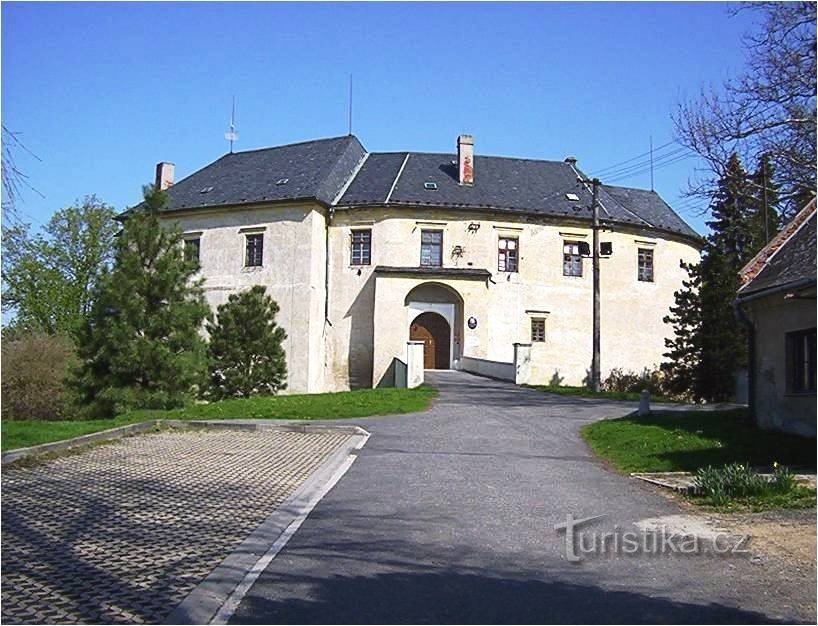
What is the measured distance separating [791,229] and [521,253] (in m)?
23.2

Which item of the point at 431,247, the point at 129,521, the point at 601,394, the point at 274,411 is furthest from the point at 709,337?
the point at 129,521

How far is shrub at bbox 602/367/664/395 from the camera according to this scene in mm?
40750

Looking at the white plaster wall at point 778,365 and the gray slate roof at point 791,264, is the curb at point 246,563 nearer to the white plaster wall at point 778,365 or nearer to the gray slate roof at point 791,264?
the white plaster wall at point 778,365

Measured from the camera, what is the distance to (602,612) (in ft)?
20.5

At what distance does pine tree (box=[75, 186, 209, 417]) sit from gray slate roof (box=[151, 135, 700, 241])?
15558 millimetres

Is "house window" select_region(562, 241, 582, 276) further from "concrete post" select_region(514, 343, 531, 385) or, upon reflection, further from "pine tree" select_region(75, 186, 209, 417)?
"pine tree" select_region(75, 186, 209, 417)

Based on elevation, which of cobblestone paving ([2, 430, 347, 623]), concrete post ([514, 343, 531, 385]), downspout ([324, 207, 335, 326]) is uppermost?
downspout ([324, 207, 335, 326])

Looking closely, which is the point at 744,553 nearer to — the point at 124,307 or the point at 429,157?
the point at 124,307

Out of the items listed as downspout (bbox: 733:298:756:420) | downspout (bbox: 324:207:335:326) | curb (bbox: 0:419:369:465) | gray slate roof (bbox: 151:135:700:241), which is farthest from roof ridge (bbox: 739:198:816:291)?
downspout (bbox: 324:207:335:326)

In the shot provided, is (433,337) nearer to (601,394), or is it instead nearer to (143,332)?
(601,394)

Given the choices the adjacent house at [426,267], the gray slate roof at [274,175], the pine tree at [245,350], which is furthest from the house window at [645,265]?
the pine tree at [245,350]

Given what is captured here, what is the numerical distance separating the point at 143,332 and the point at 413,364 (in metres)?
11.6

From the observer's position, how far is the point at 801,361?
16.7 metres

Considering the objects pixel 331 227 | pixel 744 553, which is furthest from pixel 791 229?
pixel 331 227
